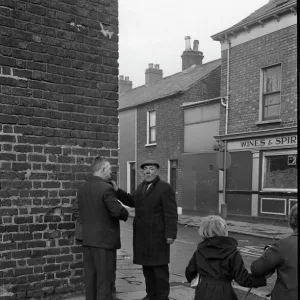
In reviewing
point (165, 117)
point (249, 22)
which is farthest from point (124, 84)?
point (249, 22)

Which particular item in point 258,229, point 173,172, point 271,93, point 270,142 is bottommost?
point 258,229

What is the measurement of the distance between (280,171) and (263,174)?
0.83m

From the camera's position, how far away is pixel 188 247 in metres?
10.8

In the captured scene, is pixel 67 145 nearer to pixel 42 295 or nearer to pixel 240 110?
pixel 42 295

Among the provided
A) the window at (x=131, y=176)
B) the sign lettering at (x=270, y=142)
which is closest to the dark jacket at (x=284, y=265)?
the sign lettering at (x=270, y=142)

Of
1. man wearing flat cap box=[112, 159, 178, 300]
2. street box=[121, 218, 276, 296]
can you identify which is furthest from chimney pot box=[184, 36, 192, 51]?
man wearing flat cap box=[112, 159, 178, 300]

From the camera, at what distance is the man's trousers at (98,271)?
175 inches

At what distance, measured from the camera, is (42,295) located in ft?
15.4

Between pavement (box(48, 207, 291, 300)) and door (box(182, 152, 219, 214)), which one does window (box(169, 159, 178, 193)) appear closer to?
door (box(182, 152, 219, 214))

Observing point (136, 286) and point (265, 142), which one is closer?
point (136, 286)

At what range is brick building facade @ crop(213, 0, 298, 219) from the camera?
15266 mm

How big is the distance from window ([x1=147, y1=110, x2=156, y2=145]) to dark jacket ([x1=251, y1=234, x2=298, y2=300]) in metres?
20.1

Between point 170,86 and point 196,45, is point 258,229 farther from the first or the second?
point 196,45

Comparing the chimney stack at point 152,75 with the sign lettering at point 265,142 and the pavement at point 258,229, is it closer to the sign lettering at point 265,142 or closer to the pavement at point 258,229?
the sign lettering at point 265,142
